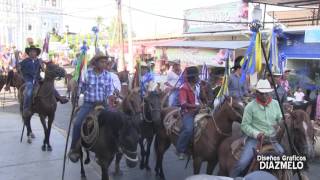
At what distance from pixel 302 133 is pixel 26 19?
62374 mm

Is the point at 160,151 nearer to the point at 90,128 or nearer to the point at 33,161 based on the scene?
the point at 90,128

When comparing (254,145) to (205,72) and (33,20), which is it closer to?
(205,72)

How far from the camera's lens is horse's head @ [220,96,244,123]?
687 centimetres

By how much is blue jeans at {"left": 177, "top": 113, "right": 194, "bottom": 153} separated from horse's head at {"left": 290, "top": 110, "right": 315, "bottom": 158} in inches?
76.0

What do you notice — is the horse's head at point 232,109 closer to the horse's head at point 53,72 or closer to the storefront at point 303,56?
the horse's head at point 53,72

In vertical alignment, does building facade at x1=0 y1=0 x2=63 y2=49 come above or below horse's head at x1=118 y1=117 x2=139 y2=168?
above

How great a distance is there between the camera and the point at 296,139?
6188mm

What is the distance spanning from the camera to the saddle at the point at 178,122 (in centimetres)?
754

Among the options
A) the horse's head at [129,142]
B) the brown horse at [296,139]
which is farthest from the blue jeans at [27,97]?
the brown horse at [296,139]

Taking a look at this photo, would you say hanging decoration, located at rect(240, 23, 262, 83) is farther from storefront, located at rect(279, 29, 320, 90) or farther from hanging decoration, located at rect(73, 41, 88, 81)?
storefront, located at rect(279, 29, 320, 90)

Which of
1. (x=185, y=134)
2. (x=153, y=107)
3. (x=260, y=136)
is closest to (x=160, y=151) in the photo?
(x=153, y=107)

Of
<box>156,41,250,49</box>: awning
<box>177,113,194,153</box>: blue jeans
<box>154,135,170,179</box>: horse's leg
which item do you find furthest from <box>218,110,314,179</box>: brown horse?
<box>156,41,250,49</box>: awning

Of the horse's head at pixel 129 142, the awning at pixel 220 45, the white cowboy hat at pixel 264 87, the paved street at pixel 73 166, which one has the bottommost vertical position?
the paved street at pixel 73 166

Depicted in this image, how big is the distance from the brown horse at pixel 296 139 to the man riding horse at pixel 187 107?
1.06m
